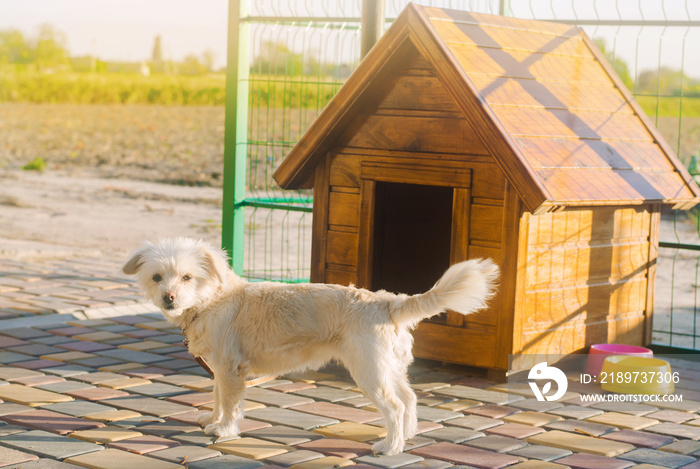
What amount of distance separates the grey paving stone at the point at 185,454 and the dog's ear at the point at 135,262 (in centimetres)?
95

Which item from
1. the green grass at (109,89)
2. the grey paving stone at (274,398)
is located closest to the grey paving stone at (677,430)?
the grey paving stone at (274,398)

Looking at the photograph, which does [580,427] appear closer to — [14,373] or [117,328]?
[14,373]

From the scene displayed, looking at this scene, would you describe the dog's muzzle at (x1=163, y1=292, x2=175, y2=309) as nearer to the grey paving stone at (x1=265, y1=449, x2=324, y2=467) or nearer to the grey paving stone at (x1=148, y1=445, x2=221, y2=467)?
the grey paving stone at (x1=148, y1=445, x2=221, y2=467)

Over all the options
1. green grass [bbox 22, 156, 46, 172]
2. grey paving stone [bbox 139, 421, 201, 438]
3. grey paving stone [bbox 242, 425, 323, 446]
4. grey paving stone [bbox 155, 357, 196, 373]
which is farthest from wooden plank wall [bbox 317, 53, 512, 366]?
green grass [bbox 22, 156, 46, 172]

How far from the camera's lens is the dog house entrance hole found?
681 cm

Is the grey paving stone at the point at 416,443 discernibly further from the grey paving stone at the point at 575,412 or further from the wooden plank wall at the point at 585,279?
the wooden plank wall at the point at 585,279

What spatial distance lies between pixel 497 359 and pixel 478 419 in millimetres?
759

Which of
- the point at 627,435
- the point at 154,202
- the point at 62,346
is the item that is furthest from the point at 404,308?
the point at 154,202

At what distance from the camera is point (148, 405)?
4871 millimetres

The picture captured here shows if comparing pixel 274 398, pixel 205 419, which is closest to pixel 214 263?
pixel 205 419

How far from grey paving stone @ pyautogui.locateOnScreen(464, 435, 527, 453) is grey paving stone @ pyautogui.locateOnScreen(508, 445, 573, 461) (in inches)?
1.7

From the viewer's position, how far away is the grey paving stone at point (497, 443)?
425 cm

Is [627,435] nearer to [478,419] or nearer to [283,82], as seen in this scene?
[478,419]

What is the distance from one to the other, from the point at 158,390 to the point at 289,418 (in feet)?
3.27
